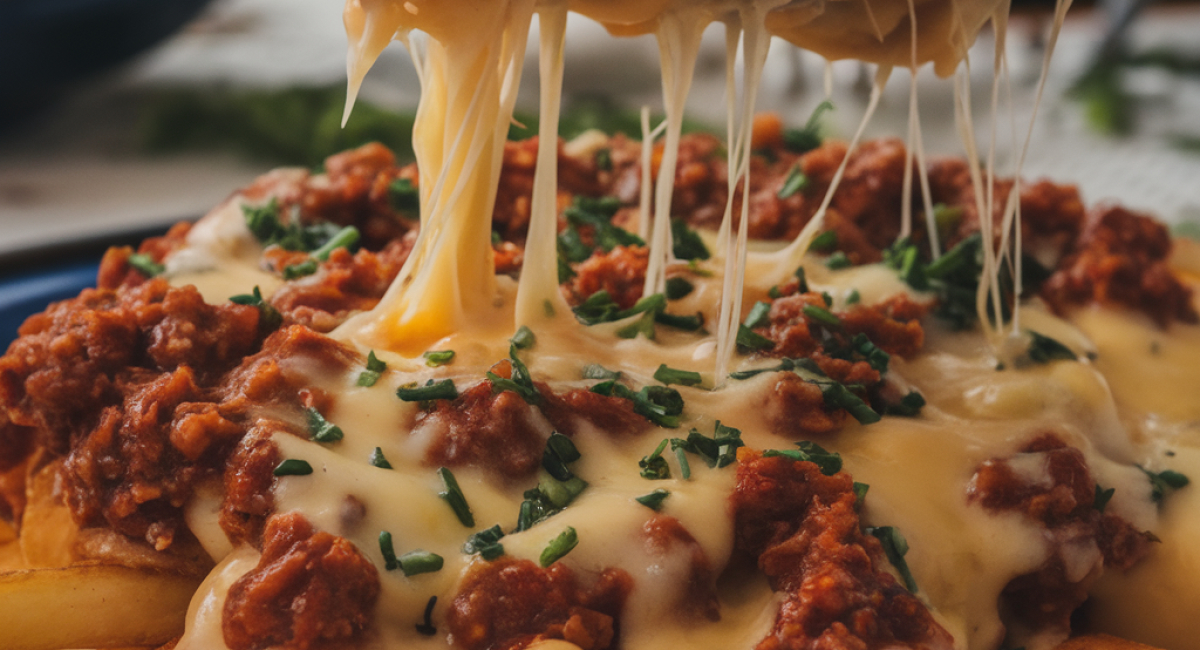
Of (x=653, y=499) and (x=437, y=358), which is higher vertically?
(x=437, y=358)

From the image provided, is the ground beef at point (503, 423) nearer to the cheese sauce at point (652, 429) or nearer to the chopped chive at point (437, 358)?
the cheese sauce at point (652, 429)

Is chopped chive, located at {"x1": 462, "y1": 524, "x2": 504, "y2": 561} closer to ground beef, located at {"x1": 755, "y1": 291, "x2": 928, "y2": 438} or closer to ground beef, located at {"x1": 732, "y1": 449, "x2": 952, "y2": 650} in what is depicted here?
ground beef, located at {"x1": 732, "y1": 449, "x2": 952, "y2": 650}

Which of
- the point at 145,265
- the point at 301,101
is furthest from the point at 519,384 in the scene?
the point at 301,101

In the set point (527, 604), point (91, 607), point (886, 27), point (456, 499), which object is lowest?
point (91, 607)

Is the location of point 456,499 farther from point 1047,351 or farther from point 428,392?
point 1047,351

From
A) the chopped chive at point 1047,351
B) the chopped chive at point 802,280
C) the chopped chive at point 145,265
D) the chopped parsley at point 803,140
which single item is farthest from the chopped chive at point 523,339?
the chopped parsley at point 803,140

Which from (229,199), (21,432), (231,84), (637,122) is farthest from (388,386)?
(231,84)

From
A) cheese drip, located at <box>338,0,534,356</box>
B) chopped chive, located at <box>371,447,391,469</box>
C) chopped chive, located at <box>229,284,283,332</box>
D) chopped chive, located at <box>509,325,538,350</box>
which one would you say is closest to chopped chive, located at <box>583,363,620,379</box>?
chopped chive, located at <box>509,325,538,350</box>
